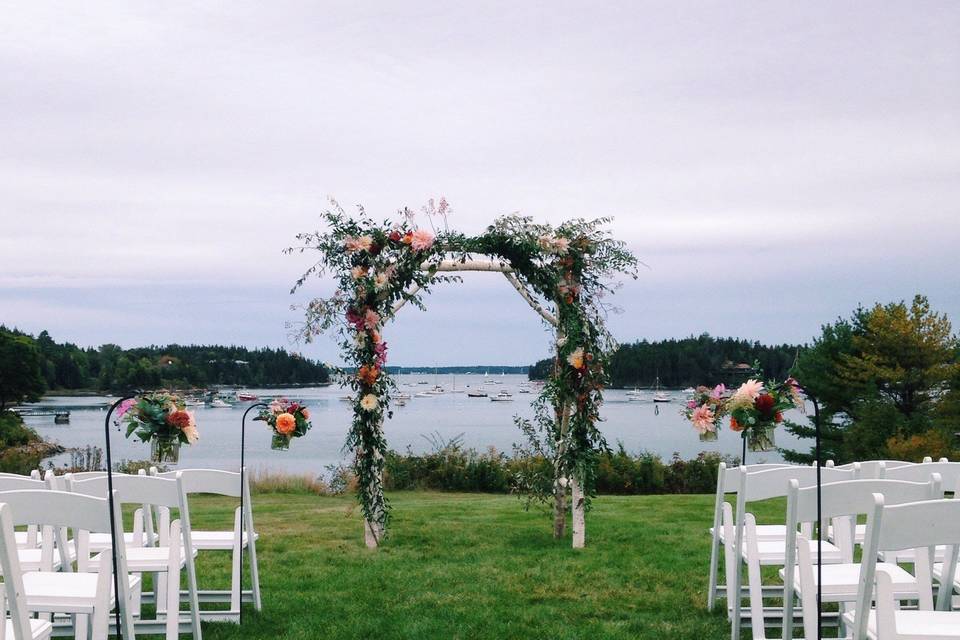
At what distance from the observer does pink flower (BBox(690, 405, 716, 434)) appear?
5316 millimetres

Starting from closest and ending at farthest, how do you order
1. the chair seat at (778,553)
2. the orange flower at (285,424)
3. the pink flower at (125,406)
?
the chair seat at (778,553), the pink flower at (125,406), the orange flower at (285,424)

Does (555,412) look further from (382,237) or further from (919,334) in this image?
(919,334)

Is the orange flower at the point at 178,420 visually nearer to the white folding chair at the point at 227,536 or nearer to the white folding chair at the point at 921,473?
the white folding chair at the point at 227,536

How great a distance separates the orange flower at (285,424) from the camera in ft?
19.0

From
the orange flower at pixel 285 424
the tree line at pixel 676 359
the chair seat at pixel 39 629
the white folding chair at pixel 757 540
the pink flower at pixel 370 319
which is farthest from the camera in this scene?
the tree line at pixel 676 359

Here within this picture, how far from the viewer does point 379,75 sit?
1130 centimetres

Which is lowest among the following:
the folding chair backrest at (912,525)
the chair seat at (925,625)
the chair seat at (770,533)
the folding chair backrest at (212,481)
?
the chair seat at (770,533)

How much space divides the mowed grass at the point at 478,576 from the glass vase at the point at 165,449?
3.78ft

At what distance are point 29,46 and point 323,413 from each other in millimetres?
60945

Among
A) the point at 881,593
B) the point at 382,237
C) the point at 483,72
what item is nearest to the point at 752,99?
the point at 483,72

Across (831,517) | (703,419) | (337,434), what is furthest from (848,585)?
(337,434)

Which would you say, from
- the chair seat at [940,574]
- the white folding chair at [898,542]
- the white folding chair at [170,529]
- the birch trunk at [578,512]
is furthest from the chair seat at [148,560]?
the birch trunk at [578,512]

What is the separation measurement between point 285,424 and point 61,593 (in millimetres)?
2106

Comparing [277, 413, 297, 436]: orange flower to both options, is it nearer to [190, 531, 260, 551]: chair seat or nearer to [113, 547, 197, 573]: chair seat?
[190, 531, 260, 551]: chair seat
